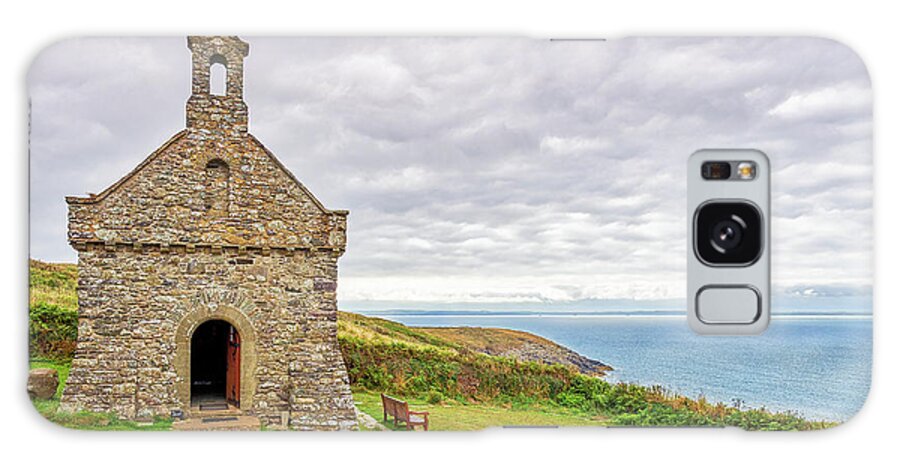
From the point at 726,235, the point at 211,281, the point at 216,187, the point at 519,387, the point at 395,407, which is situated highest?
the point at 216,187

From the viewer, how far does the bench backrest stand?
7535mm

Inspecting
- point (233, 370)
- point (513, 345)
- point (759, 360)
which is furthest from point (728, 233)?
point (233, 370)

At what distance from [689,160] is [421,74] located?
2.12 m

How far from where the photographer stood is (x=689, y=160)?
733 centimetres

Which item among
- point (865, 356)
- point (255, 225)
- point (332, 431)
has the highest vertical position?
point (255, 225)

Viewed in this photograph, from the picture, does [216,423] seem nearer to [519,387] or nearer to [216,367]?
[216,367]

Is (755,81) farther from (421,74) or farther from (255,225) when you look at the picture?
(255,225)

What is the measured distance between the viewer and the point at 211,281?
755 cm

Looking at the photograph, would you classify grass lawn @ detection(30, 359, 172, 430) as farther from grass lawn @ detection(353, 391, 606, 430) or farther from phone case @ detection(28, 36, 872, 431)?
grass lawn @ detection(353, 391, 606, 430)

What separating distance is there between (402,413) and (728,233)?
9.30 ft

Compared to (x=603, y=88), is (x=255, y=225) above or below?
below

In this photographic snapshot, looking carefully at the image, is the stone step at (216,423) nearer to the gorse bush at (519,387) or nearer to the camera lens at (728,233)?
the gorse bush at (519,387)

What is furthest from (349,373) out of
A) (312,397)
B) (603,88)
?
(603,88)

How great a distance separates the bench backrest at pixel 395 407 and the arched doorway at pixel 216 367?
1.14 meters
